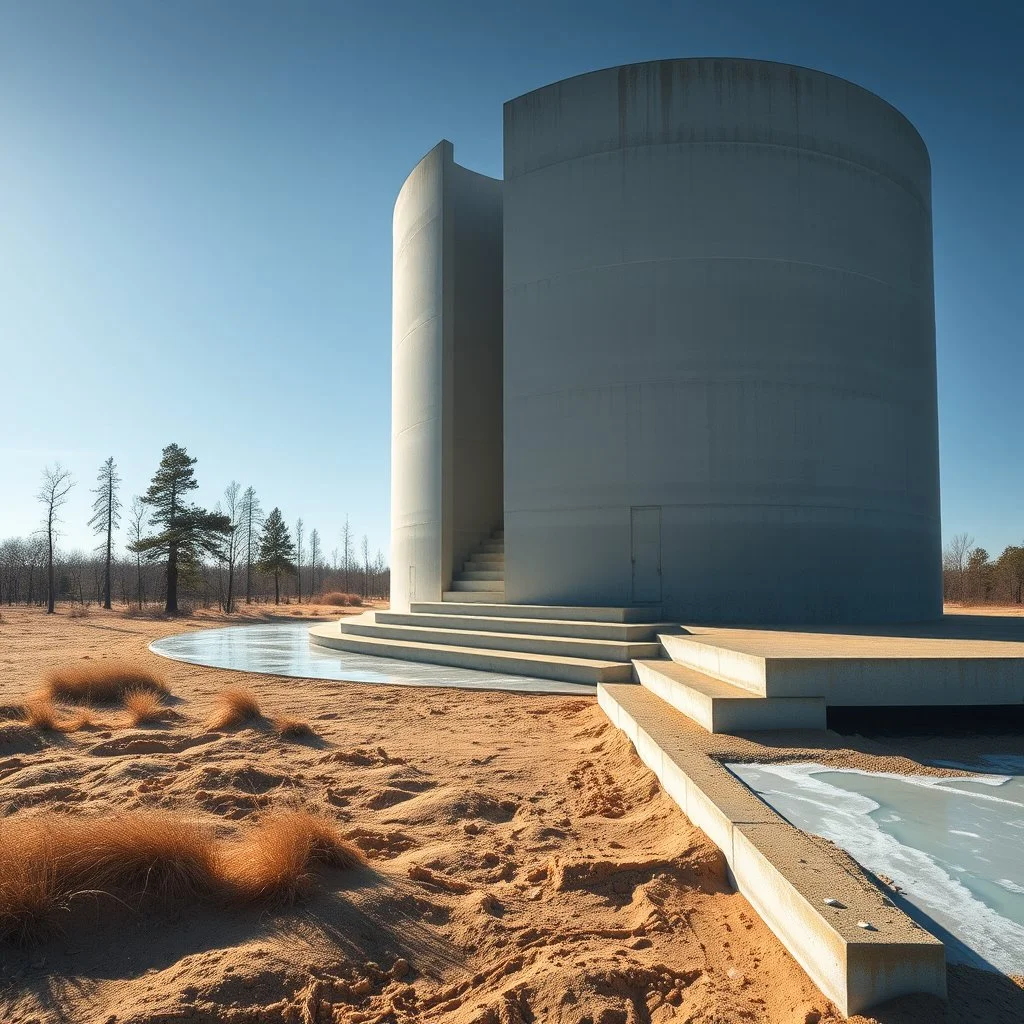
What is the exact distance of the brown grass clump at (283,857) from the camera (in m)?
3.04

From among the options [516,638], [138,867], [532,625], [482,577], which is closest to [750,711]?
[138,867]

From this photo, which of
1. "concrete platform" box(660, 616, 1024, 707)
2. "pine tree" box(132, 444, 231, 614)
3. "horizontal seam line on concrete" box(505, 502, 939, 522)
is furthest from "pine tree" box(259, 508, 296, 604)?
"concrete platform" box(660, 616, 1024, 707)

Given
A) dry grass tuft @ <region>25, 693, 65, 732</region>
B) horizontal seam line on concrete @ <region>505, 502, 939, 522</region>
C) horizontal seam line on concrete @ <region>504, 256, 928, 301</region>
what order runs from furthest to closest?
horizontal seam line on concrete @ <region>504, 256, 928, 301</region> < horizontal seam line on concrete @ <region>505, 502, 939, 522</region> < dry grass tuft @ <region>25, 693, 65, 732</region>

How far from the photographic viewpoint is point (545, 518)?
11992 millimetres

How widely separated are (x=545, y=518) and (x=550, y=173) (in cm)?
580

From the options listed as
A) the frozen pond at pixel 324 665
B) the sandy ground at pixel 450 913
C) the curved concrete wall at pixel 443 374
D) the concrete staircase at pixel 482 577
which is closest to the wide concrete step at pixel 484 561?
the concrete staircase at pixel 482 577

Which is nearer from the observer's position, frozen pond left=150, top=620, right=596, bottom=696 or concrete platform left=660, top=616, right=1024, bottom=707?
concrete platform left=660, top=616, right=1024, bottom=707

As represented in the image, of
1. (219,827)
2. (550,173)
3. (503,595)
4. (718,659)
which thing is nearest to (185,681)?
(503,595)

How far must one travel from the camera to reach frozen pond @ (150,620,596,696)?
8719mm

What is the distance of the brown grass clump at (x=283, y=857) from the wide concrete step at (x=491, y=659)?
534 centimetres

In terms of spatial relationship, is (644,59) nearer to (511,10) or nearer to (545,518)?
(511,10)

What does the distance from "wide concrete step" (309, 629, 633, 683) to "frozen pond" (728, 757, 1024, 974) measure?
4.10 metres

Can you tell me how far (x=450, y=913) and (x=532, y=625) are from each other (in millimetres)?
7615

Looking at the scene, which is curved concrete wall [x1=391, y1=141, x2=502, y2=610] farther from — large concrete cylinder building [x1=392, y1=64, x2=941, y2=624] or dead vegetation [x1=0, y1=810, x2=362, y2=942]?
dead vegetation [x1=0, y1=810, x2=362, y2=942]
